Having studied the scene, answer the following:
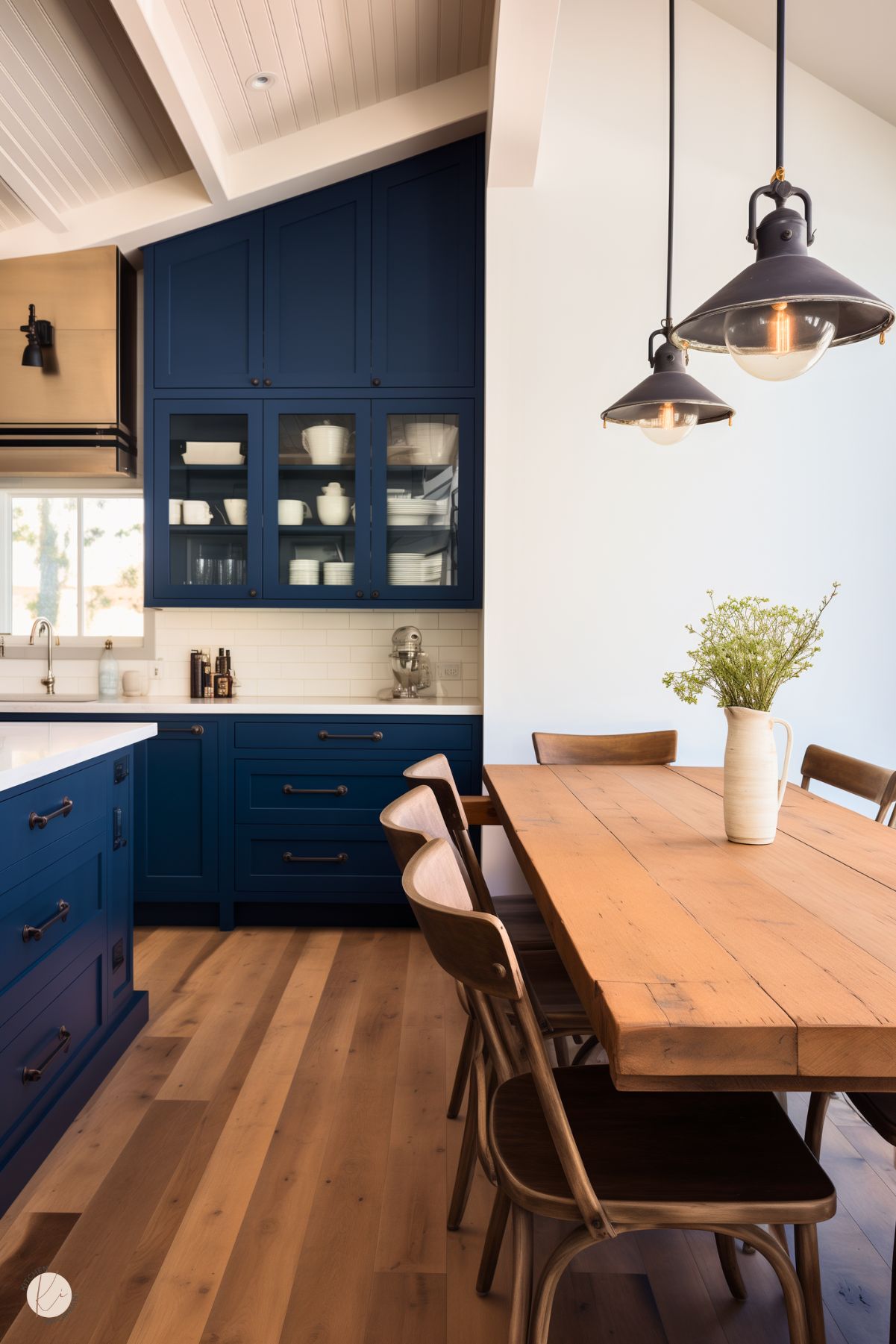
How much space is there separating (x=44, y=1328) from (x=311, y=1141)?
0.72 meters

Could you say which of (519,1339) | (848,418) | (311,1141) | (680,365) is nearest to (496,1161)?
(519,1339)

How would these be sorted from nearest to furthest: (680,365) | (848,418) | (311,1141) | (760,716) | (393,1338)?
(393,1338) < (760,716) < (311,1141) < (680,365) < (848,418)

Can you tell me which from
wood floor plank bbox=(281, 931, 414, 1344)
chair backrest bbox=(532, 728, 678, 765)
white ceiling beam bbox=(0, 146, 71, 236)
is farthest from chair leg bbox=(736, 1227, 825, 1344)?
white ceiling beam bbox=(0, 146, 71, 236)

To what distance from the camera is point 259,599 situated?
13.3 feet

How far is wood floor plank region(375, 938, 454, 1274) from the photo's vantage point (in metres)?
1.82

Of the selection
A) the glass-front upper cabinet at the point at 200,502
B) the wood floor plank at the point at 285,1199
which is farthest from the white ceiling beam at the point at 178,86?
the wood floor plank at the point at 285,1199

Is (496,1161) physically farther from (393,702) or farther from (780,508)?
(780,508)

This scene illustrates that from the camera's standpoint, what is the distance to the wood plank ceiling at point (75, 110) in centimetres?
307

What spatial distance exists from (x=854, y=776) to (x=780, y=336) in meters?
1.44

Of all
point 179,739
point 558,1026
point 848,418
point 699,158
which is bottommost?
point 558,1026

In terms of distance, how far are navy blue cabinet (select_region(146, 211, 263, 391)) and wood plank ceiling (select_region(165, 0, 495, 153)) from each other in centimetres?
39

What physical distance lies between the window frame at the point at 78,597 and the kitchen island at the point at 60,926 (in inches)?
69.9

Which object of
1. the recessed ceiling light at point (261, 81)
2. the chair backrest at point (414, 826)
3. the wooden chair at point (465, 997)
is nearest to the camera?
the chair backrest at point (414, 826)

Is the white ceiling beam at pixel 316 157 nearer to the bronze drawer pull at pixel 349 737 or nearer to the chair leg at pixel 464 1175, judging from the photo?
the bronze drawer pull at pixel 349 737
